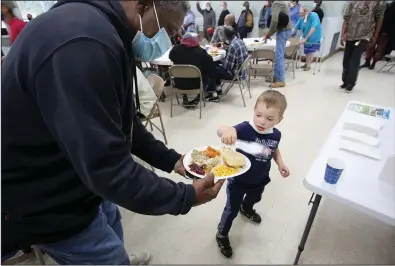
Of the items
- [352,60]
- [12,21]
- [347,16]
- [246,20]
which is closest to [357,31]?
[347,16]

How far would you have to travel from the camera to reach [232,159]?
1.18 metres

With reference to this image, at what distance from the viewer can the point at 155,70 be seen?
14.4 feet

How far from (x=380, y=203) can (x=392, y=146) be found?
21.4 inches

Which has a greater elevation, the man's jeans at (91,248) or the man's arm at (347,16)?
the man's arm at (347,16)

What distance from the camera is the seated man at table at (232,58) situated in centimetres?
366

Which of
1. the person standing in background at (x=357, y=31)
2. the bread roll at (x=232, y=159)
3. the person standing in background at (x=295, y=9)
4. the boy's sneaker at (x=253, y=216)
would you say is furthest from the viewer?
the person standing in background at (x=295, y=9)

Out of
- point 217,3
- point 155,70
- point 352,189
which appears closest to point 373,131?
point 352,189

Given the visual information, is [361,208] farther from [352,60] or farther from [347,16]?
[352,60]

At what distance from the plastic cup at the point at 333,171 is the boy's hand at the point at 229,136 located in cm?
45

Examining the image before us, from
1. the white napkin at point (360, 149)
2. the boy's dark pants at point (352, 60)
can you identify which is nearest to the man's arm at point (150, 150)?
the white napkin at point (360, 149)

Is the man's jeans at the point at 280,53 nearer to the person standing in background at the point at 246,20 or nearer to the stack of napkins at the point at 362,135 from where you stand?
the person standing in background at the point at 246,20

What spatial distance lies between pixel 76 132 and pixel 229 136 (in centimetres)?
87

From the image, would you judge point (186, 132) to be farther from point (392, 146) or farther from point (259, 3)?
point (259, 3)

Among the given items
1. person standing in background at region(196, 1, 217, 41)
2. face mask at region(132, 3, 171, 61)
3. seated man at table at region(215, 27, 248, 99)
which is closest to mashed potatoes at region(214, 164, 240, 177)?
face mask at region(132, 3, 171, 61)
